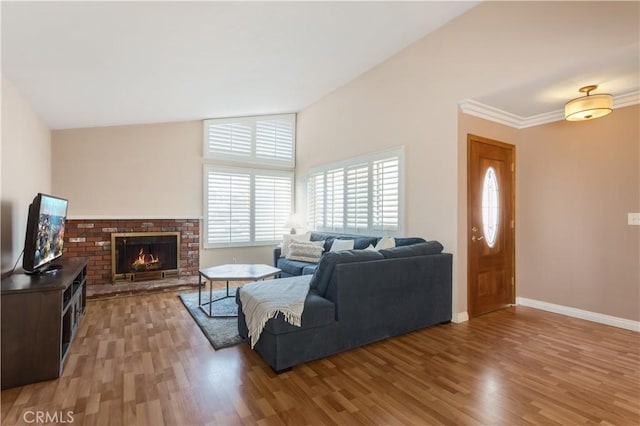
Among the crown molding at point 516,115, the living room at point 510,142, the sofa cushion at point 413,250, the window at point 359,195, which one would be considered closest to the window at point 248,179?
the window at point 359,195

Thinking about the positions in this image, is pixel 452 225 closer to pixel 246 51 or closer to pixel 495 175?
pixel 495 175

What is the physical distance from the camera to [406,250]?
3135 millimetres

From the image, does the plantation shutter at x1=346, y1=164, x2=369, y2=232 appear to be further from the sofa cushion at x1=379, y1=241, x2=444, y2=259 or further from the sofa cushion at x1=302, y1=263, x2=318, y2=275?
the sofa cushion at x1=379, y1=241, x2=444, y2=259

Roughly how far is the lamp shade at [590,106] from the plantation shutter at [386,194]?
1.89 metres

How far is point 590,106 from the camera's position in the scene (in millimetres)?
2891

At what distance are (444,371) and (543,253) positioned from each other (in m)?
2.57

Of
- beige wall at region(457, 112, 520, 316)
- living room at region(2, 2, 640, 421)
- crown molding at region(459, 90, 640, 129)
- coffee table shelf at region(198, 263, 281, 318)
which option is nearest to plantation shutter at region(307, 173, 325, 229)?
living room at region(2, 2, 640, 421)

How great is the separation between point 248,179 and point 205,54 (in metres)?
3.14

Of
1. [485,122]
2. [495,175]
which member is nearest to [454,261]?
[495,175]

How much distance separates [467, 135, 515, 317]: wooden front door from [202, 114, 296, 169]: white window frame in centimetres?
394

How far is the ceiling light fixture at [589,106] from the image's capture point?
2861 millimetres

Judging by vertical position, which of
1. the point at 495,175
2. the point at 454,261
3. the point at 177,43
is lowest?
the point at 454,261

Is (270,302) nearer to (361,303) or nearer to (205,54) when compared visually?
(361,303)

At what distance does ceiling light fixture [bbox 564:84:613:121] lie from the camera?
9.39 ft
